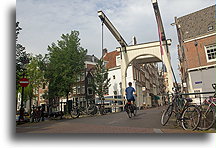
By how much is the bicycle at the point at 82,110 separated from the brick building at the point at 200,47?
535 cm

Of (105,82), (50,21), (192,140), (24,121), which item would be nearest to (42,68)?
(105,82)

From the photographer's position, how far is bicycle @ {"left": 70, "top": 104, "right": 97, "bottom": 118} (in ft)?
31.3

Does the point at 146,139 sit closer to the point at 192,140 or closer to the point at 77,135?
the point at 192,140

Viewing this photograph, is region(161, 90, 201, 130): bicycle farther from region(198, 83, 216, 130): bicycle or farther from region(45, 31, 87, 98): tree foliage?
region(45, 31, 87, 98): tree foliage

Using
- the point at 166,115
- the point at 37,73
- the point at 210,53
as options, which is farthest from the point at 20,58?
the point at 37,73

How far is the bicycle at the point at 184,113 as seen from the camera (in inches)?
152

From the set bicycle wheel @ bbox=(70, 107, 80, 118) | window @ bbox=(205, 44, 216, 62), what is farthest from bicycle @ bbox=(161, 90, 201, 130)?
window @ bbox=(205, 44, 216, 62)

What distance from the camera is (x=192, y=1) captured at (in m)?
6.00

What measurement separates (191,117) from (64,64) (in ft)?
56.3

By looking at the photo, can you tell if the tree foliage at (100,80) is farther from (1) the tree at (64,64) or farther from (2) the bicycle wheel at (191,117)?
(2) the bicycle wheel at (191,117)

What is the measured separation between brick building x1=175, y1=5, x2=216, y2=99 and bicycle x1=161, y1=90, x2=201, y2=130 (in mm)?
3797

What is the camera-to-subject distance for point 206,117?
3770 millimetres

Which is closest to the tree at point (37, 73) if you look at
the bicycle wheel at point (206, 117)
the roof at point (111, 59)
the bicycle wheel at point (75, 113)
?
the roof at point (111, 59)

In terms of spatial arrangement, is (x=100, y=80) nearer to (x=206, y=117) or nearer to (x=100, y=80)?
(x=100, y=80)
